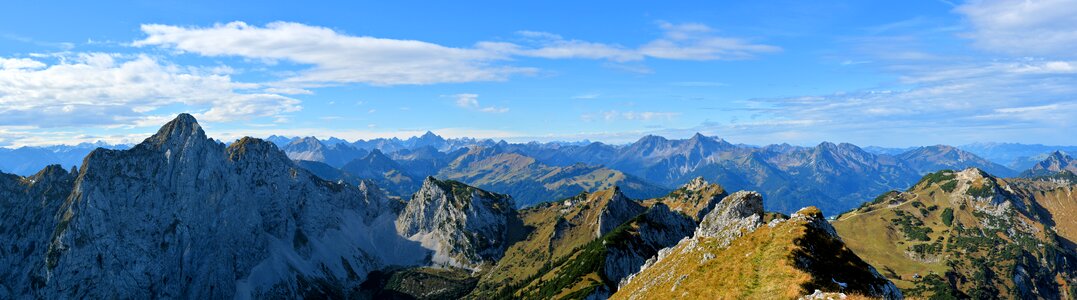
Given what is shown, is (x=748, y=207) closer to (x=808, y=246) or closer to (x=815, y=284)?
(x=808, y=246)

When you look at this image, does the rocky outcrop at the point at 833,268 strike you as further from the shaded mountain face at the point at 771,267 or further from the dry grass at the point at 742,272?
the dry grass at the point at 742,272

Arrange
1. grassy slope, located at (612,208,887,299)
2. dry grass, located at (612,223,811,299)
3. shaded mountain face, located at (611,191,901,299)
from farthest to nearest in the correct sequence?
shaded mountain face, located at (611,191,901,299)
dry grass, located at (612,223,811,299)
grassy slope, located at (612,208,887,299)

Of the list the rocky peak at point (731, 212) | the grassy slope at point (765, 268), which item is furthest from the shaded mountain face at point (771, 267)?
the rocky peak at point (731, 212)

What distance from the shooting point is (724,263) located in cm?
8531

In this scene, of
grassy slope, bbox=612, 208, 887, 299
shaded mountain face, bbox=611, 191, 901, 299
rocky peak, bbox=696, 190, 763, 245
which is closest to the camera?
grassy slope, bbox=612, 208, 887, 299

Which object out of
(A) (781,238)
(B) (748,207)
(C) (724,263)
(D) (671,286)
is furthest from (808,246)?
(B) (748,207)

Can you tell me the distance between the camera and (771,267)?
7275 cm

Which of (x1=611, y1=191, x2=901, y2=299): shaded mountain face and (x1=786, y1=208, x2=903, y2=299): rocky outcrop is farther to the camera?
(x1=611, y1=191, x2=901, y2=299): shaded mountain face

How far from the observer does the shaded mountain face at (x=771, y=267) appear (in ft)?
220

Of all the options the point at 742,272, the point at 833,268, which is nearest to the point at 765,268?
the point at 742,272

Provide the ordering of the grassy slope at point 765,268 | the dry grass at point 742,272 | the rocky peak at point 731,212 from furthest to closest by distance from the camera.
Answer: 1. the rocky peak at point 731,212
2. the dry grass at point 742,272
3. the grassy slope at point 765,268

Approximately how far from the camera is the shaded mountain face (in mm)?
67125

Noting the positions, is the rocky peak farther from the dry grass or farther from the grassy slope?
the grassy slope

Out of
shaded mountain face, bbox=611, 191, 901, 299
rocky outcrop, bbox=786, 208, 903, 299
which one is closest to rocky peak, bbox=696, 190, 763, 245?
shaded mountain face, bbox=611, 191, 901, 299
